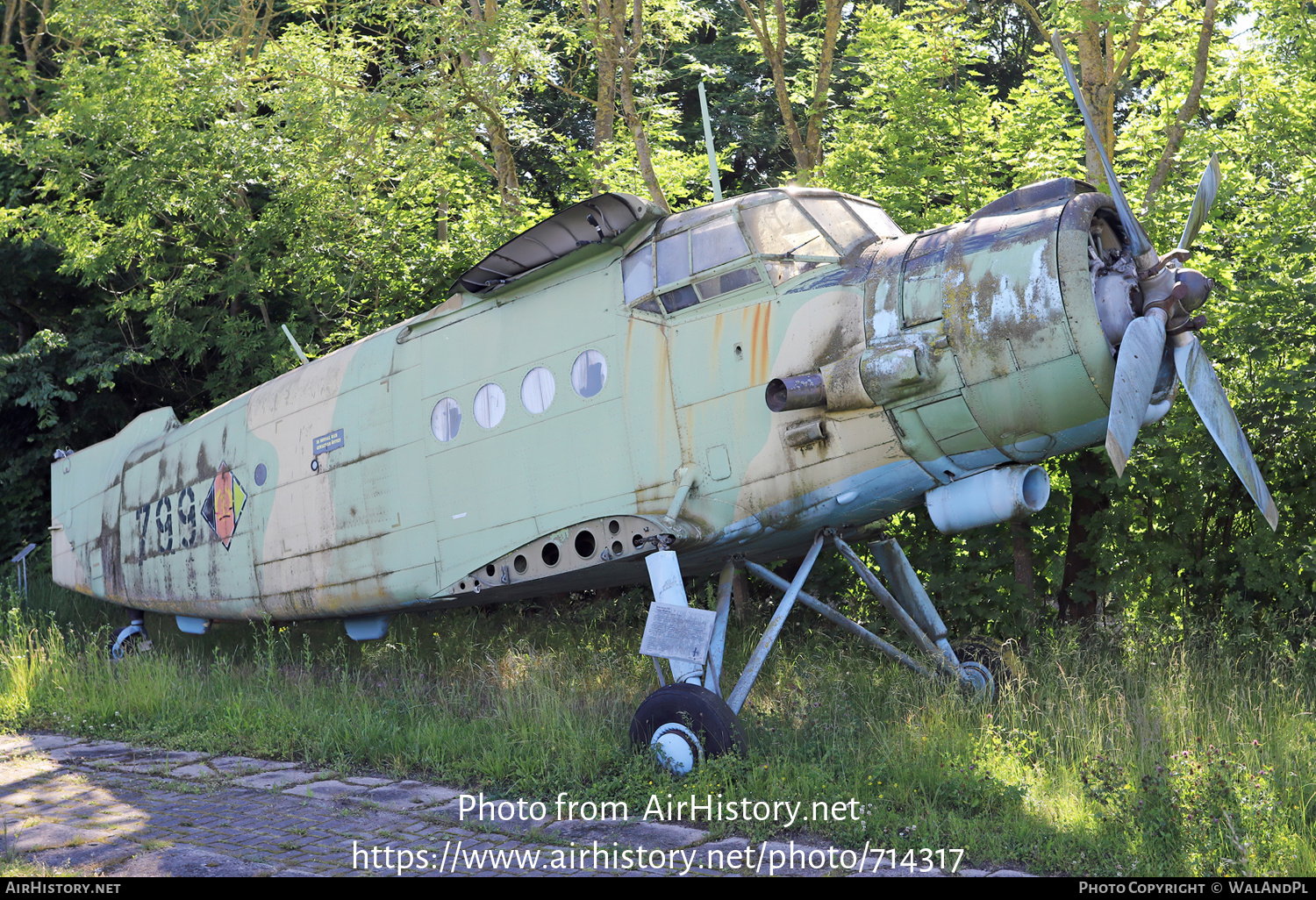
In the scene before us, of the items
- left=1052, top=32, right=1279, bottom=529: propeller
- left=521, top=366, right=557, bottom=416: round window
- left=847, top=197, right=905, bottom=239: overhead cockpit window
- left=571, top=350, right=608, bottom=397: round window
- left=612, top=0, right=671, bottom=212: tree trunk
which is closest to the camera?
left=1052, top=32, right=1279, bottom=529: propeller

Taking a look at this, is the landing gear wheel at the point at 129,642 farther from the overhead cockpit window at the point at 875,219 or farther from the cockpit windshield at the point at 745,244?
the overhead cockpit window at the point at 875,219

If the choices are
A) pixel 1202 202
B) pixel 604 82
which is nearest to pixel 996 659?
pixel 1202 202

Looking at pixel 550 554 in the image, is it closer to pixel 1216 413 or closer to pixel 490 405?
pixel 490 405

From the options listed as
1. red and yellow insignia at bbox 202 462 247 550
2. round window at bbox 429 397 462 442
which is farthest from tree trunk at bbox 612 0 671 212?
red and yellow insignia at bbox 202 462 247 550

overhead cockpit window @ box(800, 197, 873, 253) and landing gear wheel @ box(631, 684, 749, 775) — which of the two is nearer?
landing gear wheel @ box(631, 684, 749, 775)

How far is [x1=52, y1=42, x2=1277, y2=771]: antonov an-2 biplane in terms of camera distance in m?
5.83

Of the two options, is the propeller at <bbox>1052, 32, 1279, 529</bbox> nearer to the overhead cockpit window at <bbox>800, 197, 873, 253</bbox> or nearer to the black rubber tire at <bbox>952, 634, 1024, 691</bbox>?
the overhead cockpit window at <bbox>800, 197, 873, 253</bbox>

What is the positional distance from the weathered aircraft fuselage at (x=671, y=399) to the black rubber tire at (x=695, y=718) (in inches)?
37.8

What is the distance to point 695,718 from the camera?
237 inches

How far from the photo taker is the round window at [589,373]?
707 centimetres

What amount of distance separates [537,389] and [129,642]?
6.87 meters

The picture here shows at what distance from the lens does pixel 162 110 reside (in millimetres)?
12828

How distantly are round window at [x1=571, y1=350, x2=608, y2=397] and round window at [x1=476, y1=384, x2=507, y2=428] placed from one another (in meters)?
0.68

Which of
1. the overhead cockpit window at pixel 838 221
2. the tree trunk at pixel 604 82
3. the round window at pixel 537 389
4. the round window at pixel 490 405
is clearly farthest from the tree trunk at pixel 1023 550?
the tree trunk at pixel 604 82
